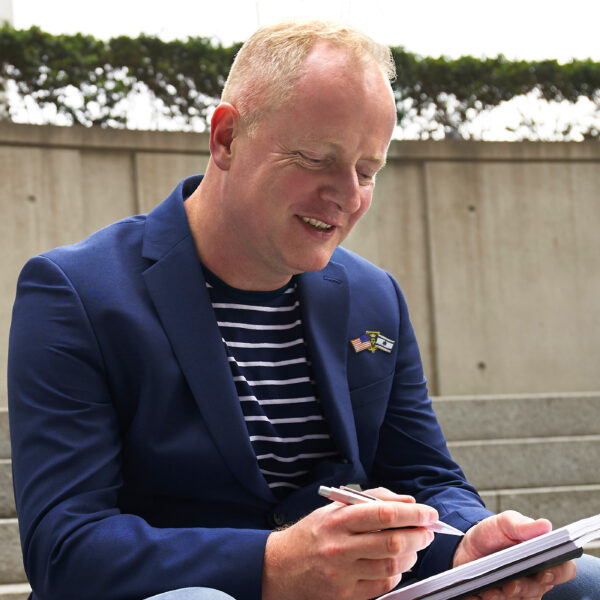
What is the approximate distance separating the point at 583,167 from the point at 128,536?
6323 mm

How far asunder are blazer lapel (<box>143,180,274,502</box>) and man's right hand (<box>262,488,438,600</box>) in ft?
0.92

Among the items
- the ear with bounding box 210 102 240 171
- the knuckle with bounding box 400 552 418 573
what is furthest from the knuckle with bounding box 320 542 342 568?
the ear with bounding box 210 102 240 171

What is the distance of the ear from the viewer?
197cm

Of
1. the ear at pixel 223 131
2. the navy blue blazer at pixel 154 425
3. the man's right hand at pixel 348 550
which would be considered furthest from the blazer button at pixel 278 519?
the ear at pixel 223 131

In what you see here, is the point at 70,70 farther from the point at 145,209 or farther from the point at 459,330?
the point at 459,330

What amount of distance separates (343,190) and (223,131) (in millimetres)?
308

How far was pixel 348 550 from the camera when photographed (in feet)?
4.72

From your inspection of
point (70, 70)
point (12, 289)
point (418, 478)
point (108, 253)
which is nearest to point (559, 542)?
point (418, 478)

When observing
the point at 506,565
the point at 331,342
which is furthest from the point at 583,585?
the point at 331,342

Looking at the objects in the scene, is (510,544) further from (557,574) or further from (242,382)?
(242,382)

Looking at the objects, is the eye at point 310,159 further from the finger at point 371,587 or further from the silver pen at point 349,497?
the finger at point 371,587

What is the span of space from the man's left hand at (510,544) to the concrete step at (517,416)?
9.81 feet

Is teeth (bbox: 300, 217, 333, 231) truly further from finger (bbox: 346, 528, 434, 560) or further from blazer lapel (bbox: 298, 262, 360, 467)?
finger (bbox: 346, 528, 434, 560)

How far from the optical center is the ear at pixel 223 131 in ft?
6.45
